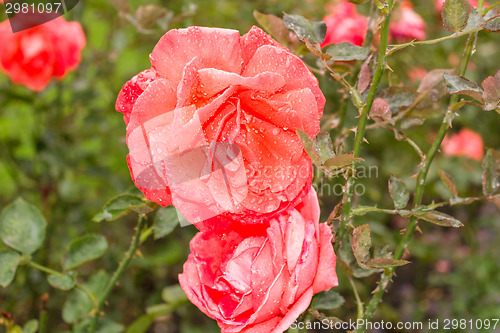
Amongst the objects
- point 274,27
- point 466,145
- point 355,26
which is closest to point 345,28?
point 355,26

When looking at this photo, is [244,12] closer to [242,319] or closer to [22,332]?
[22,332]

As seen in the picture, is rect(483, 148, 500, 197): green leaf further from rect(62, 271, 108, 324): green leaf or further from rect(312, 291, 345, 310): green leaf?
rect(62, 271, 108, 324): green leaf

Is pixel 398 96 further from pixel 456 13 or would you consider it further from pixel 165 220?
pixel 165 220

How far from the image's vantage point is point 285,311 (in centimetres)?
56

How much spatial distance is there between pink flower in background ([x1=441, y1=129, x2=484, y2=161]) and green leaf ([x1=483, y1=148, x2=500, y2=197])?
50.8 inches

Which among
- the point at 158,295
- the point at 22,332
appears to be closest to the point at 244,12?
the point at 158,295

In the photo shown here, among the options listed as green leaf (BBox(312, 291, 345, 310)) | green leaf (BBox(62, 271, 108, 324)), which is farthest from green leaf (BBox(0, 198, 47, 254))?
green leaf (BBox(312, 291, 345, 310))

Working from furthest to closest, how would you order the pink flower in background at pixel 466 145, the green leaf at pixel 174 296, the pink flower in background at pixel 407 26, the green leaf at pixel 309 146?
the pink flower in background at pixel 466 145
the pink flower in background at pixel 407 26
the green leaf at pixel 174 296
the green leaf at pixel 309 146

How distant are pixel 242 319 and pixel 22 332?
0.56 meters

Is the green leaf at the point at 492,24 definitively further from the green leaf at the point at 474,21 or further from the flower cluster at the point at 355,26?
Result: the flower cluster at the point at 355,26

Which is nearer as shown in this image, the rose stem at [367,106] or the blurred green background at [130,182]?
the rose stem at [367,106]

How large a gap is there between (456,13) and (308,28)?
0.19 meters

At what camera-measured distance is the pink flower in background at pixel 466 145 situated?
2000mm

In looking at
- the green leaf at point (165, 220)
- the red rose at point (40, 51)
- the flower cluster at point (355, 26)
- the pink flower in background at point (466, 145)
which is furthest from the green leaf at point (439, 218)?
the pink flower in background at point (466, 145)
